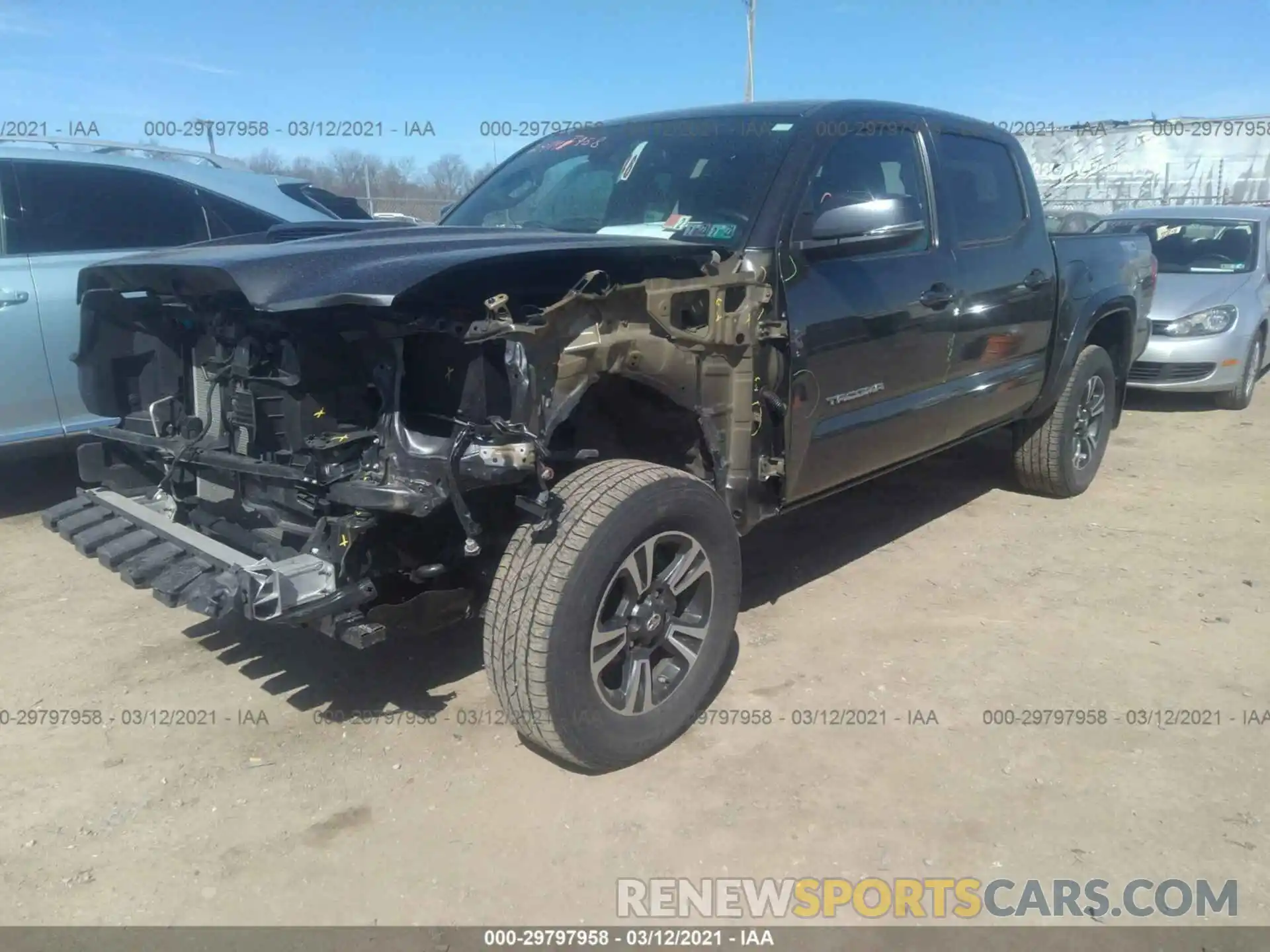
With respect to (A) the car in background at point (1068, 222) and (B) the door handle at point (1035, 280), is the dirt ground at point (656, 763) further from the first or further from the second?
(A) the car in background at point (1068, 222)

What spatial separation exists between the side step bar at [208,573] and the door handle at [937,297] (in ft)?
8.05

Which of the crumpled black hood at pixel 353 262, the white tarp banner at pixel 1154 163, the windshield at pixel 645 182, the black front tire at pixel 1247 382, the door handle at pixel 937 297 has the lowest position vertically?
the black front tire at pixel 1247 382

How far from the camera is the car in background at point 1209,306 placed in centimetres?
800

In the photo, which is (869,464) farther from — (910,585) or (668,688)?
(668,688)

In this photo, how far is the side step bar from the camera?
8.23 feet

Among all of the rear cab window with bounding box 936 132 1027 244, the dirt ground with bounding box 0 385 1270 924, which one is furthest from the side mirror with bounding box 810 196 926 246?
the dirt ground with bounding box 0 385 1270 924

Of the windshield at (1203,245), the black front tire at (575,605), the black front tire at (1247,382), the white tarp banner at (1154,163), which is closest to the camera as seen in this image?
the black front tire at (575,605)

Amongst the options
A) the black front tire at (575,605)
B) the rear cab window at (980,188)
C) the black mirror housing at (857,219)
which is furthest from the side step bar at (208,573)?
the rear cab window at (980,188)

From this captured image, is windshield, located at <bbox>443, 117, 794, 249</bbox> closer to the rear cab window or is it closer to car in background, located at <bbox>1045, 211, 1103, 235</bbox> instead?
the rear cab window

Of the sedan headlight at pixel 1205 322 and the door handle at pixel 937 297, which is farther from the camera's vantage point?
the sedan headlight at pixel 1205 322

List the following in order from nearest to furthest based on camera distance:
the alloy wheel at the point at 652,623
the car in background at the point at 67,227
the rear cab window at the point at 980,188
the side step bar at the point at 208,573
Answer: the side step bar at the point at 208,573 → the alloy wheel at the point at 652,623 → the rear cab window at the point at 980,188 → the car in background at the point at 67,227

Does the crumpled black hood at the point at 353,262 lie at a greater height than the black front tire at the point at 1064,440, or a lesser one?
greater

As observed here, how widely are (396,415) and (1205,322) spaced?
7.71m
